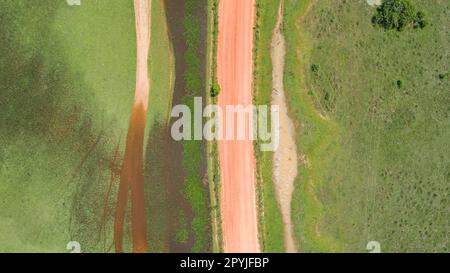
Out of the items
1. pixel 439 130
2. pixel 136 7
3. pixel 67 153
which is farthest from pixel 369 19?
pixel 67 153

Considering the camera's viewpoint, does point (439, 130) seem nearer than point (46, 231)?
No

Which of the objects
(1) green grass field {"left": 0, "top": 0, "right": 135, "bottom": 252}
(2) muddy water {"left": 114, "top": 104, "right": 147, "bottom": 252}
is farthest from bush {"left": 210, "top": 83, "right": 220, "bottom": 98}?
(1) green grass field {"left": 0, "top": 0, "right": 135, "bottom": 252}

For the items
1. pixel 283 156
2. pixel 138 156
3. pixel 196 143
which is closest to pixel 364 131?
pixel 283 156

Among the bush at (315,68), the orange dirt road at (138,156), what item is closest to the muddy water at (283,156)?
the bush at (315,68)

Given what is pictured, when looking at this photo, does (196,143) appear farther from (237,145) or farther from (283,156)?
(283,156)

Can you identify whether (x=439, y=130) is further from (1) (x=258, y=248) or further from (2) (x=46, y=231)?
(2) (x=46, y=231)

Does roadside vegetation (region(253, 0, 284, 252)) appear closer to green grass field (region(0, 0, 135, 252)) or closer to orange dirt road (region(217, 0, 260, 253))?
orange dirt road (region(217, 0, 260, 253))
